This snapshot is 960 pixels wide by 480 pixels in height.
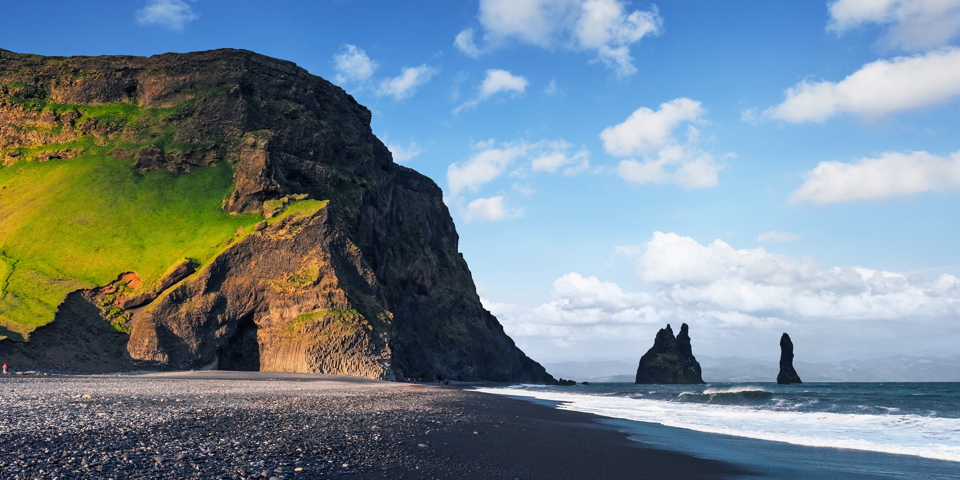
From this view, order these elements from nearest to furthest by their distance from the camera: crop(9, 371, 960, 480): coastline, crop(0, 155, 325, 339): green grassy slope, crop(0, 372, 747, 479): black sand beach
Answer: crop(0, 372, 747, 479): black sand beach
crop(9, 371, 960, 480): coastline
crop(0, 155, 325, 339): green grassy slope

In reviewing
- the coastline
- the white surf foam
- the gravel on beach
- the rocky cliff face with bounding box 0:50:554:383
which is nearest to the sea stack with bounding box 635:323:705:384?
the rocky cliff face with bounding box 0:50:554:383

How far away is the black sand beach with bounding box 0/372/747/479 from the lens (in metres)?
7.22

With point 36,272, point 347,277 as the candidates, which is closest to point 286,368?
point 347,277

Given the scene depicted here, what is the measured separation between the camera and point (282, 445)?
9133mm

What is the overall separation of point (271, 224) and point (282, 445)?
46.2 meters

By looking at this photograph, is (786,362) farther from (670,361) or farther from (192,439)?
(192,439)

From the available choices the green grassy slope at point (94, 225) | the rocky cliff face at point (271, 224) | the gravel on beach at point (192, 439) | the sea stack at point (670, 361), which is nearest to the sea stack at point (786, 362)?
the sea stack at point (670, 361)

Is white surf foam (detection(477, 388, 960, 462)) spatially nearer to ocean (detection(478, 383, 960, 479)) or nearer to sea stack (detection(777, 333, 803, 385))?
ocean (detection(478, 383, 960, 479))

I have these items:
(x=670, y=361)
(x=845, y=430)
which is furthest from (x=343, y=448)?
(x=670, y=361)

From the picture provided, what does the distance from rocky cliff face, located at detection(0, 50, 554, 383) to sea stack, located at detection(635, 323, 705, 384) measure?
48210 mm

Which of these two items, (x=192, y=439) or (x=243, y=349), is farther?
(x=243, y=349)

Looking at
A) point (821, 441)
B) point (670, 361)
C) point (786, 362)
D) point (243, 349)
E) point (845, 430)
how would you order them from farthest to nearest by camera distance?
point (670, 361) → point (786, 362) → point (243, 349) → point (845, 430) → point (821, 441)

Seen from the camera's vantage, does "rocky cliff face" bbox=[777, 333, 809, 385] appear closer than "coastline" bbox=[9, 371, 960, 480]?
No

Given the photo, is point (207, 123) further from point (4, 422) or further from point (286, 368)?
point (4, 422)
